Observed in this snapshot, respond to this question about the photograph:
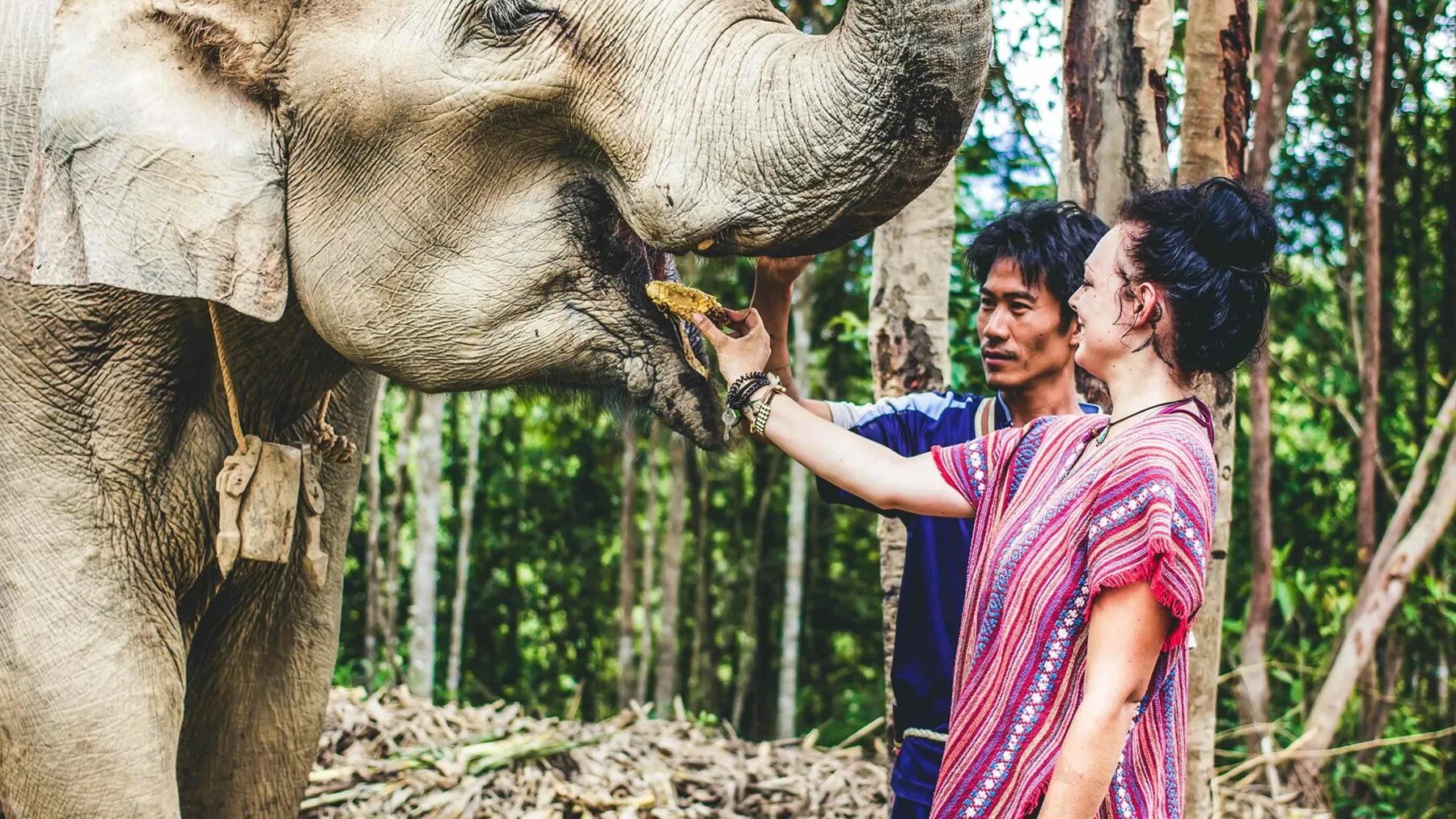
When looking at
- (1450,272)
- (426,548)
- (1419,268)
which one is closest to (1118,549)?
(426,548)

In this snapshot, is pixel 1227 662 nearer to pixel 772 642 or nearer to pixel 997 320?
pixel 772 642

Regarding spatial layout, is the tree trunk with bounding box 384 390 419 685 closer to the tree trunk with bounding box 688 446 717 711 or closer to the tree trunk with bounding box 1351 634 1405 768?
the tree trunk with bounding box 688 446 717 711

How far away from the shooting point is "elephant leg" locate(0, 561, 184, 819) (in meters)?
2.23

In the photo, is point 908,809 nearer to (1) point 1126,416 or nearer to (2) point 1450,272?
(1) point 1126,416

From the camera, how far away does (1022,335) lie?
2.54 meters

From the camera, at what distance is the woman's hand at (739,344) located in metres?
2.12

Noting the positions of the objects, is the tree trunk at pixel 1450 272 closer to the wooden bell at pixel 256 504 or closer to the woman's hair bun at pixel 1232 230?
the woman's hair bun at pixel 1232 230

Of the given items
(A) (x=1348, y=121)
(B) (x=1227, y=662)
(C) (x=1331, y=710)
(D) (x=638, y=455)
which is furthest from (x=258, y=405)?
(D) (x=638, y=455)

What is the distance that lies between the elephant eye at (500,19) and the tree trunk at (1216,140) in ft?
5.34

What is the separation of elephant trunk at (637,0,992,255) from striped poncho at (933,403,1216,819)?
1.51 ft

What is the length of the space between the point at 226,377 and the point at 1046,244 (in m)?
1.41

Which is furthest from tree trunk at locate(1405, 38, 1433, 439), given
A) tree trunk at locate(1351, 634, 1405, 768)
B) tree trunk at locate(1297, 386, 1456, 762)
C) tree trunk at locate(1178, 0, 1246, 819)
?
tree trunk at locate(1178, 0, 1246, 819)

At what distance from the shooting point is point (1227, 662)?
23.1 ft

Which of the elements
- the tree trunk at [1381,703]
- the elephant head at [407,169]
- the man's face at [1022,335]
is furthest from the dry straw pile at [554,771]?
the tree trunk at [1381,703]
